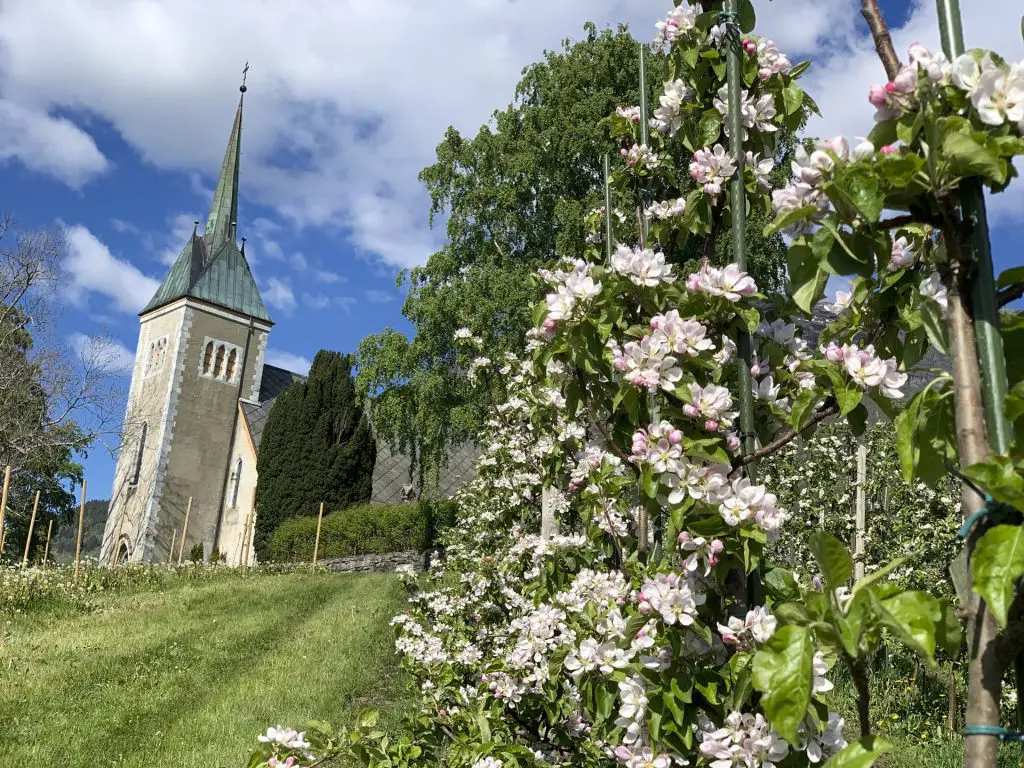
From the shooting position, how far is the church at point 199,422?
28266mm

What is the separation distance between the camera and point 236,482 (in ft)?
96.4

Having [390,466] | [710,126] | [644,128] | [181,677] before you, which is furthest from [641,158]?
[390,466]

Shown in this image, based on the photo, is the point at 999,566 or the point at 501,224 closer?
the point at 999,566

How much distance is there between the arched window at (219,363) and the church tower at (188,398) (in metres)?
0.04

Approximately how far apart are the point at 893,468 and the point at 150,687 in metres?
7.77

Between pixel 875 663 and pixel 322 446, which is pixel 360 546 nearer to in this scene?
pixel 322 446

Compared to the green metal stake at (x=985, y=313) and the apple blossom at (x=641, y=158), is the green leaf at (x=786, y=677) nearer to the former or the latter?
the green metal stake at (x=985, y=313)

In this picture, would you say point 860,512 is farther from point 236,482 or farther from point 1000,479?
point 236,482

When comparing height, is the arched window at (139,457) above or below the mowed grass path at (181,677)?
above

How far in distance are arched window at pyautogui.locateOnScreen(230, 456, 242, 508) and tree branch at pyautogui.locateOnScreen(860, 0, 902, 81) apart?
30.0m

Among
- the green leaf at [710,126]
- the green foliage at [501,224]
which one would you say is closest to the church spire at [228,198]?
the green foliage at [501,224]

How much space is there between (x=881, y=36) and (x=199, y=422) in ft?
102

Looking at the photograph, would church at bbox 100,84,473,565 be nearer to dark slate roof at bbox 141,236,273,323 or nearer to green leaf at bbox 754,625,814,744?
dark slate roof at bbox 141,236,273,323


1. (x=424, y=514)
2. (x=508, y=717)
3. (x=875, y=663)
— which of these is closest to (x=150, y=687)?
(x=508, y=717)
